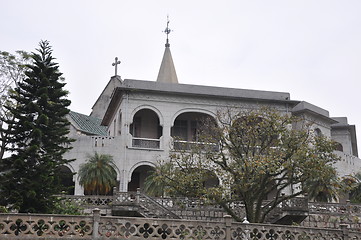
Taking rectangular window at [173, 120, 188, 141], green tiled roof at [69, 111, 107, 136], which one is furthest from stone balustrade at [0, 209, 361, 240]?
green tiled roof at [69, 111, 107, 136]

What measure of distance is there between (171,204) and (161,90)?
8.24 meters

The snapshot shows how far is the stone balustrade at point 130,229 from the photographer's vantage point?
13945 millimetres

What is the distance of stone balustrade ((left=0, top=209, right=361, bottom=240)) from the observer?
13.9 m

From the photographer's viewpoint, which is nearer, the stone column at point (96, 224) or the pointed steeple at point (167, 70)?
the stone column at point (96, 224)

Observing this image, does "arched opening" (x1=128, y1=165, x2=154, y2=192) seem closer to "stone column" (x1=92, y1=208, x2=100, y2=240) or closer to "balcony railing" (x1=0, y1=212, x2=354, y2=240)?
"balcony railing" (x1=0, y1=212, x2=354, y2=240)

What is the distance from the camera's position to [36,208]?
64.8 ft

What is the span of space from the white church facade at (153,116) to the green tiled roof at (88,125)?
402 centimetres

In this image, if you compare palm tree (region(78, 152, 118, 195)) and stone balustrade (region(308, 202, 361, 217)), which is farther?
palm tree (region(78, 152, 118, 195))

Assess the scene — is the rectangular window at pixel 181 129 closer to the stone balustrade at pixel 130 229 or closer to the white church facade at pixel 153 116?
the white church facade at pixel 153 116

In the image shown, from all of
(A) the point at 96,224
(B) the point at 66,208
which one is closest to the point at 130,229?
(A) the point at 96,224

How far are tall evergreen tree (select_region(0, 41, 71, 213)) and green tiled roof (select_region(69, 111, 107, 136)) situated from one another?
15105 mm

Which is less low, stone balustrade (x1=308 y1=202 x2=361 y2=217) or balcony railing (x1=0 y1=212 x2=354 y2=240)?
stone balustrade (x1=308 y1=202 x2=361 y2=217)

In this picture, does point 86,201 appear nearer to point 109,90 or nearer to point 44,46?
point 44,46

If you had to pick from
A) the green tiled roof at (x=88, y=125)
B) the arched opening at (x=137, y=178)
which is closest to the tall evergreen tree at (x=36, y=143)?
the arched opening at (x=137, y=178)
